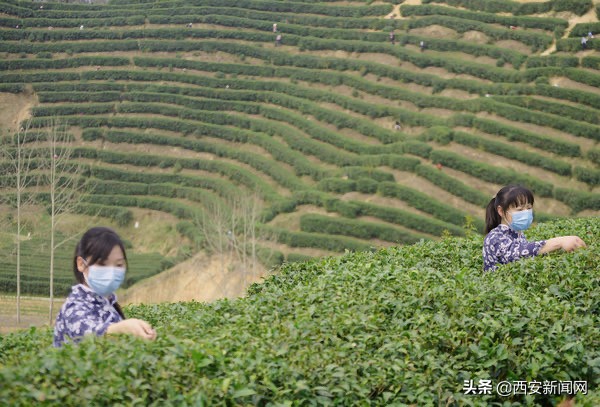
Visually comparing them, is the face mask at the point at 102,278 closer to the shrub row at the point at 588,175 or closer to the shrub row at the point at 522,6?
the shrub row at the point at 588,175

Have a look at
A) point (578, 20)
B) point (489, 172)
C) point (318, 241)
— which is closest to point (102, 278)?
point (318, 241)

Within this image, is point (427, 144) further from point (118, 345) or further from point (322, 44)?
point (118, 345)

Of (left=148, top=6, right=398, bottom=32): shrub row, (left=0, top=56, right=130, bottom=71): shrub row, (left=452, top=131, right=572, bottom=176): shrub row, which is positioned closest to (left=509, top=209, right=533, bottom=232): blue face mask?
(left=452, top=131, right=572, bottom=176): shrub row

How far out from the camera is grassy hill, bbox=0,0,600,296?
32.7 meters

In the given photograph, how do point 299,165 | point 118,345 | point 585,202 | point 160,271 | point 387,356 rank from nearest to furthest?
point 118,345 → point 387,356 → point 585,202 → point 160,271 → point 299,165

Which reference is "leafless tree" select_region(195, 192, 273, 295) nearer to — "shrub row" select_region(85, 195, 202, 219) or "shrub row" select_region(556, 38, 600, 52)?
"shrub row" select_region(85, 195, 202, 219)

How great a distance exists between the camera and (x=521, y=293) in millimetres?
6703

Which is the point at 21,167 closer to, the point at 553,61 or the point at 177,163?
the point at 177,163

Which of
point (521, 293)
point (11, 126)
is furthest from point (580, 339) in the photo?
point (11, 126)

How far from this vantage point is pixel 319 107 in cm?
4009

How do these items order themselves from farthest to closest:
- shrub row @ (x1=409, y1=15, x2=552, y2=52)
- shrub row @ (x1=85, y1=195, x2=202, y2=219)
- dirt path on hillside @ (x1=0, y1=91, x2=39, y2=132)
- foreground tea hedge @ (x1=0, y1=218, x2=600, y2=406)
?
1. dirt path on hillside @ (x1=0, y1=91, x2=39, y2=132)
2. shrub row @ (x1=409, y1=15, x2=552, y2=52)
3. shrub row @ (x1=85, y1=195, x2=202, y2=219)
4. foreground tea hedge @ (x1=0, y1=218, x2=600, y2=406)

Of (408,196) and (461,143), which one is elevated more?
(461,143)

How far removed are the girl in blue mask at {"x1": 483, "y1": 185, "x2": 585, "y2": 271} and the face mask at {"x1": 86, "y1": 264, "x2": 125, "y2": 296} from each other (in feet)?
11.6

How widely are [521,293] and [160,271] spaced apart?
27718mm
